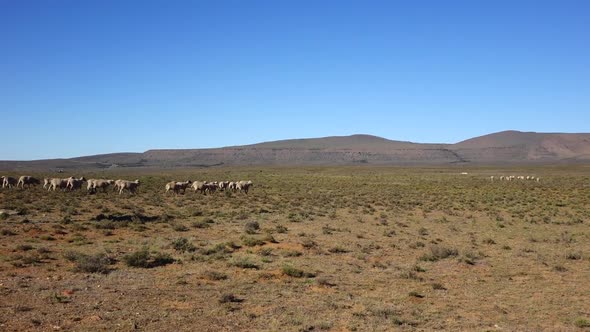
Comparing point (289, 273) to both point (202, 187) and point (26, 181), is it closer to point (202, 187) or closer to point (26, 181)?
point (202, 187)

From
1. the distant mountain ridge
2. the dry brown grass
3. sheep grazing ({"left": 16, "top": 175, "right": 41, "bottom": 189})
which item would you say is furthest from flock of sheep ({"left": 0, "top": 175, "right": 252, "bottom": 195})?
the distant mountain ridge

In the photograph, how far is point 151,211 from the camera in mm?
27453

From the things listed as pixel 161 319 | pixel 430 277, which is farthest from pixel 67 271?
pixel 430 277

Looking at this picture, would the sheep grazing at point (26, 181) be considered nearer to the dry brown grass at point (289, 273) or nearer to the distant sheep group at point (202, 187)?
the distant sheep group at point (202, 187)

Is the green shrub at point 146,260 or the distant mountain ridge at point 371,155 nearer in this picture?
the green shrub at point 146,260

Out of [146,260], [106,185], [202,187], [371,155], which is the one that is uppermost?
[371,155]

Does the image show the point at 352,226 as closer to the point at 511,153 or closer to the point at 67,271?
the point at 67,271

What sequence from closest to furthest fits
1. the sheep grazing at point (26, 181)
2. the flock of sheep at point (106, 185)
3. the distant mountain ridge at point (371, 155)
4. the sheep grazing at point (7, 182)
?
the flock of sheep at point (106, 185)
the sheep grazing at point (7, 182)
the sheep grazing at point (26, 181)
the distant mountain ridge at point (371, 155)

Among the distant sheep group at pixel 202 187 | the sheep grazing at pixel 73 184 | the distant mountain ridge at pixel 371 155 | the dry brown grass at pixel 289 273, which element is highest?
the distant mountain ridge at pixel 371 155

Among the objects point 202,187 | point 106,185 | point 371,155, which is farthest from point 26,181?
point 371,155

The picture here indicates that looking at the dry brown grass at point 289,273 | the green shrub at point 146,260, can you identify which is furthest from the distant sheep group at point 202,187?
the green shrub at point 146,260

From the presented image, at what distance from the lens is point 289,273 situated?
12.7 m

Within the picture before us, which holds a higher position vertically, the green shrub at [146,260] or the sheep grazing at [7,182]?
the sheep grazing at [7,182]

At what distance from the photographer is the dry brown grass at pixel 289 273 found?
29.8 ft
